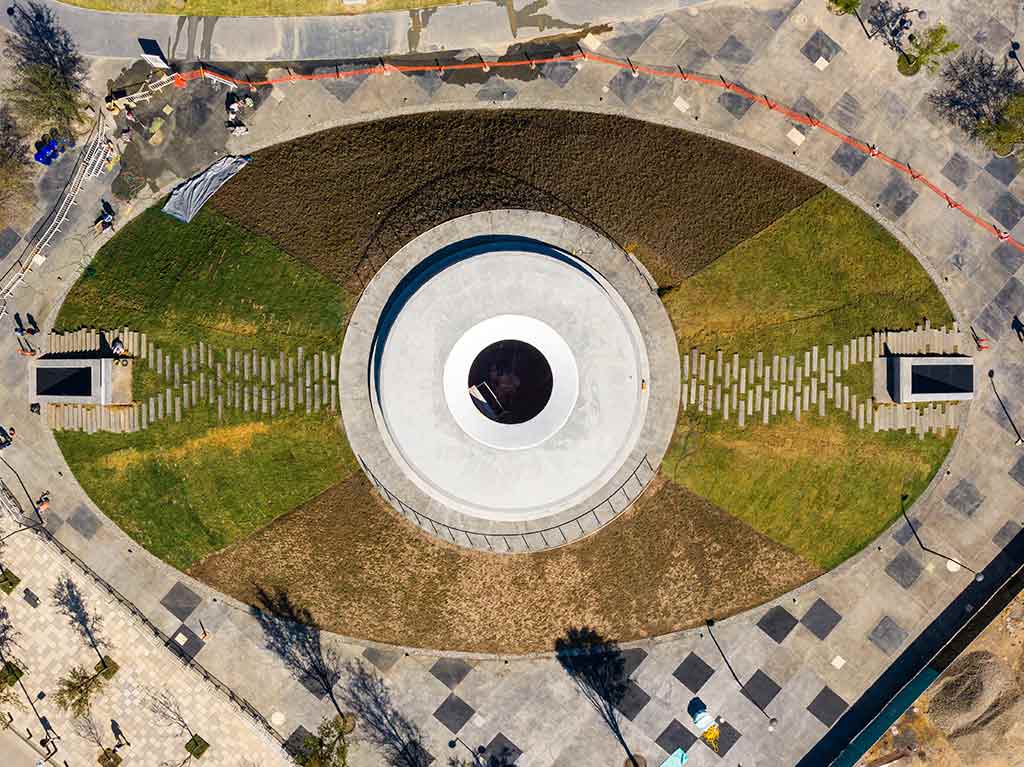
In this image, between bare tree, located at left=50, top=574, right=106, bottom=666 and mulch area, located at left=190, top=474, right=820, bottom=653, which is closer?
mulch area, located at left=190, top=474, right=820, bottom=653

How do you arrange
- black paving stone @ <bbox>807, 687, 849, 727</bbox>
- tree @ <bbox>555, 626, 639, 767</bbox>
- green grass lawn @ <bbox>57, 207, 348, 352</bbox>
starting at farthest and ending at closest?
black paving stone @ <bbox>807, 687, 849, 727</bbox> < tree @ <bbox>555, 626, 639, 767</bbox> < green grass lawn @ <bbox>57, 207, 348, 352</bbox>

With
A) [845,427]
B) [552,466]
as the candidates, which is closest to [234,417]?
[552,466]

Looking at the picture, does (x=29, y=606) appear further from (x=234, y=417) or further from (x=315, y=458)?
(x=315, y=458)

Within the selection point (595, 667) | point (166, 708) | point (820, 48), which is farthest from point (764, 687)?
point (820, 48)

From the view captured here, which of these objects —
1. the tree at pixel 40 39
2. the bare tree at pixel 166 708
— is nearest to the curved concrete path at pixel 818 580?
the bare tree at pixel 166 708

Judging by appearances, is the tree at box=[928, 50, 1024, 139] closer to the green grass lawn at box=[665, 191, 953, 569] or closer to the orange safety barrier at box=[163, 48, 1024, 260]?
the orange safety barrier at box=[163, 48, 1024, 260]

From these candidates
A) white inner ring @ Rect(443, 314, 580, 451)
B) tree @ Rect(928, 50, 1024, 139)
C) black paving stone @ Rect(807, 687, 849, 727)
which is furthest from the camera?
black paving stone @ Rect(807, 687, 849, 727)

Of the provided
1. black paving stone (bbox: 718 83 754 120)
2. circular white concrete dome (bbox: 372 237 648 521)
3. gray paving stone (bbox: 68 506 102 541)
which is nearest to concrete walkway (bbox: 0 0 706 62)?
black paving stone (bbox: 718 83 754 120)

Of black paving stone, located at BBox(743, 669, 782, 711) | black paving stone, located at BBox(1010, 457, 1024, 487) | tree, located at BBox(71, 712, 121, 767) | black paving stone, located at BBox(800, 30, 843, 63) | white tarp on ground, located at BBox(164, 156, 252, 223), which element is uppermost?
black paving stone, located at BBox(800, 30, 843, 63)
